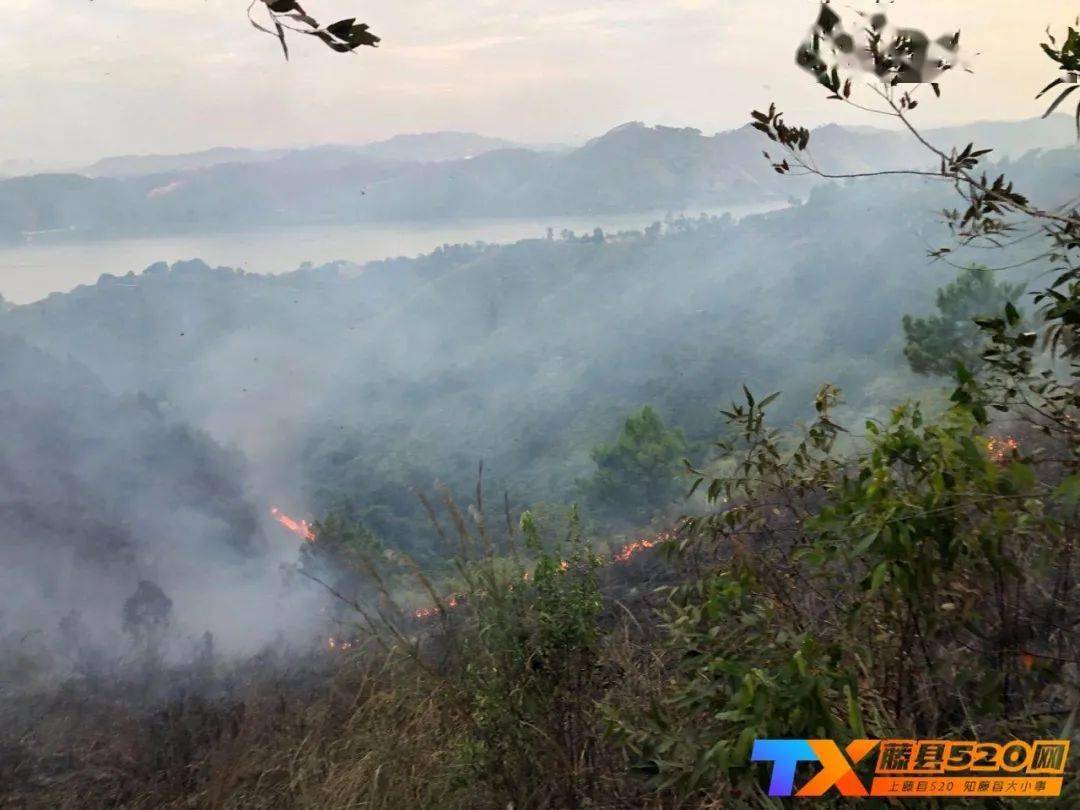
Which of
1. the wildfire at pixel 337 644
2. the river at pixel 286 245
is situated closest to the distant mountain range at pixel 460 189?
the river at pixel 286 245

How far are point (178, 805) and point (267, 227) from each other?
47.2m

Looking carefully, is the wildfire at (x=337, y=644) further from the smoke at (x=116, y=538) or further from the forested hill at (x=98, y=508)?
the forested hill at (x=98, y=508)

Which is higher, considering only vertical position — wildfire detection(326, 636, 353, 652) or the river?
the river

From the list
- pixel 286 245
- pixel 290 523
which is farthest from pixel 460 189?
pixel 290 523

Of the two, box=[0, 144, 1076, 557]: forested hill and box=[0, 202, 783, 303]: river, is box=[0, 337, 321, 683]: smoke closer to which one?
box=[0, 144, 1076, 557]: forested hill

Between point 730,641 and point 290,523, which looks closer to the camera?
point 730,641

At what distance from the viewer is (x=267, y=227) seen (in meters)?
46.4

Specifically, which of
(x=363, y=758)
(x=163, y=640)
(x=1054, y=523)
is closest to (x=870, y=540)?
(x=1054, y=523)

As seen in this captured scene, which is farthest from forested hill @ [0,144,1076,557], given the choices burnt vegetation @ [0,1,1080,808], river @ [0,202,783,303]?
burnt vegetation @ [0,1,1080,808]

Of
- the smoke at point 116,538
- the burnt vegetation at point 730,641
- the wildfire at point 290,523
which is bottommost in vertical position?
the wildfire at point 290,523

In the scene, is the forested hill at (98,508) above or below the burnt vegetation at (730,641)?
below

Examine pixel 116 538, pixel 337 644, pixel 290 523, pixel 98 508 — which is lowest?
pixel 290 523

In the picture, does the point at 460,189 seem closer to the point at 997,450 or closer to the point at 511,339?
the point at 511,339

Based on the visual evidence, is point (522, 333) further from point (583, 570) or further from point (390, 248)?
point (583, 570)
